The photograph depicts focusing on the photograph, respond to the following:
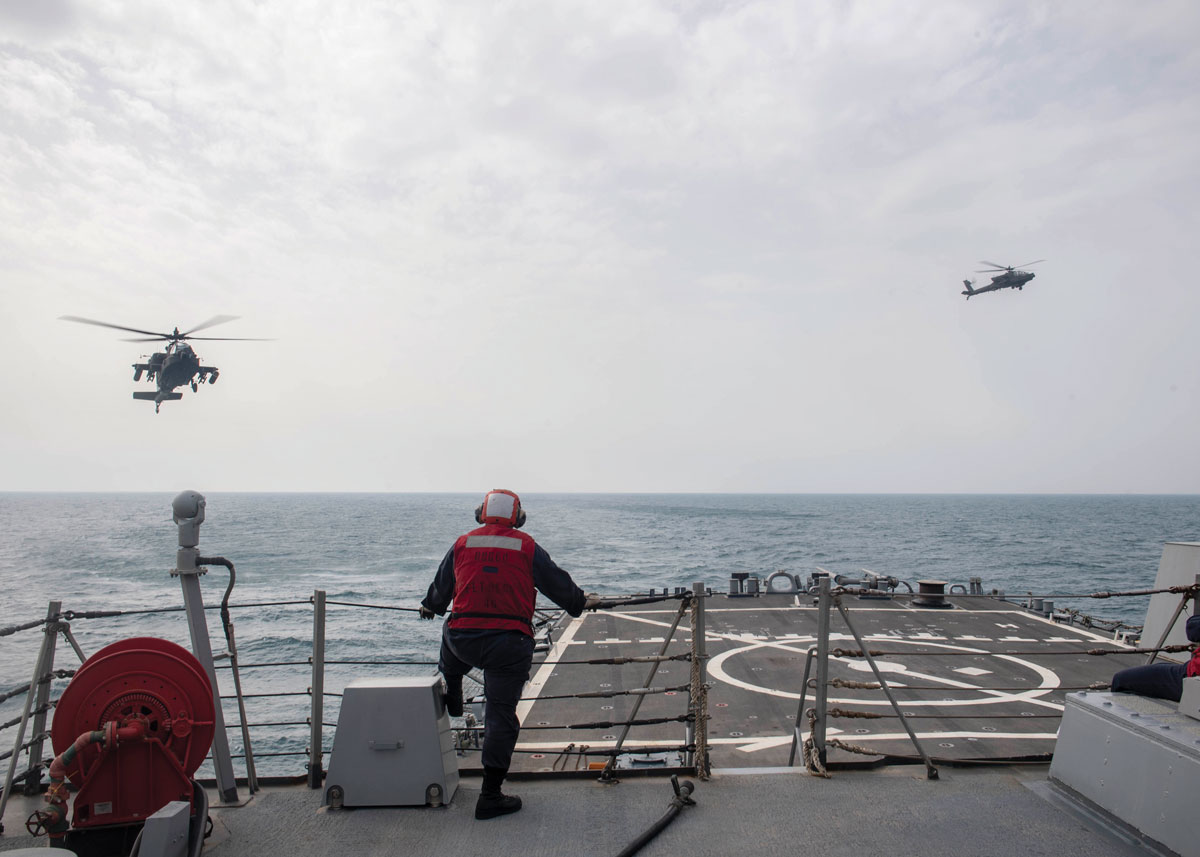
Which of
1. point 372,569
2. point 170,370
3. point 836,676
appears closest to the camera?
point 836,676

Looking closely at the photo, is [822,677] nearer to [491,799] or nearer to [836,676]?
[491,799]

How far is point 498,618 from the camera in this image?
180 inches

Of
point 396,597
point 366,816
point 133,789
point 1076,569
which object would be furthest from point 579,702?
point 1076,569

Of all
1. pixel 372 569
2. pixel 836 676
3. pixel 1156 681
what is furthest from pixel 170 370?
pixel 372 569

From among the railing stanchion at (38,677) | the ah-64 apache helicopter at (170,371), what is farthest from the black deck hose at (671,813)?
the ah-64 apache helicopter at (170,371)

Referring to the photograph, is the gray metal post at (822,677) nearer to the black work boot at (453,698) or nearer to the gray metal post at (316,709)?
the black work boot at (453,698)

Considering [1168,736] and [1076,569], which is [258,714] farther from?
[1076,569]

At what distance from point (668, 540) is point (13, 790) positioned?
266 ft

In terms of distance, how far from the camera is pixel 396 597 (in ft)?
145

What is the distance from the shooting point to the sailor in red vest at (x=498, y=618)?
4.57m

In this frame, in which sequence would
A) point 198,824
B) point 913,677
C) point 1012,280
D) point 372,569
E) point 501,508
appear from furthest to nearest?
point 372,569, point 1012,280, point 913,677, point 501,508, point 198,824

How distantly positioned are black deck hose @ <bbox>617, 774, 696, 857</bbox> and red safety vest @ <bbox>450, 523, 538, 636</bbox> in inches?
52.4

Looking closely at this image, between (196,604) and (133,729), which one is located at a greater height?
(196,604)

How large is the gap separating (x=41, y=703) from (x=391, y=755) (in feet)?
7.03
